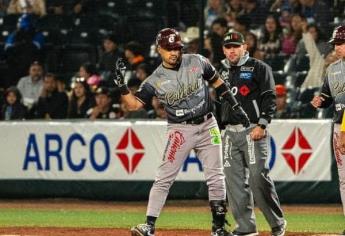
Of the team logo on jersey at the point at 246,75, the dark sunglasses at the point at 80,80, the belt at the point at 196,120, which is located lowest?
the dark sunglasses at the point at 80,80

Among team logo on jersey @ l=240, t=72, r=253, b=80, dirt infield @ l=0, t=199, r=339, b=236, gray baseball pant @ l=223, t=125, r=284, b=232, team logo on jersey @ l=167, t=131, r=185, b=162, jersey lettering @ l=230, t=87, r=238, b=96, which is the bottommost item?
dirt infield @ l=0, t=199, r=339, b=236

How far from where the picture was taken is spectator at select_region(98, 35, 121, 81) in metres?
16.9

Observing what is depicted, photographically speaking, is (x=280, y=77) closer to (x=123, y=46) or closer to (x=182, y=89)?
(x=123, y=46)

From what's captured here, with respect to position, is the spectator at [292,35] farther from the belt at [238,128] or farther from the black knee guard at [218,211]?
the black knee guard at [218,211]

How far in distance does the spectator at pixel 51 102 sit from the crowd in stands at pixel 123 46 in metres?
0.02

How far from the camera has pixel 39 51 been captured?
17.7m

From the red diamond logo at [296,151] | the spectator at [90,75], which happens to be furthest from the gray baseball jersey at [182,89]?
the spectator at [90,75]

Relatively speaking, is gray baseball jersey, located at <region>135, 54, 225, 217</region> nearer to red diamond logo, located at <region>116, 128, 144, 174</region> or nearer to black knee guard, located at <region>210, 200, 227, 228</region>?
black knee guard, located at <region>210, 200, 227, 228</region>

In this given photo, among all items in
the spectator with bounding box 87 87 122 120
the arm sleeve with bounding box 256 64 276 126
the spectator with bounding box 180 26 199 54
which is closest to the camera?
the arm sleeve with bounding box 256 64 276 126

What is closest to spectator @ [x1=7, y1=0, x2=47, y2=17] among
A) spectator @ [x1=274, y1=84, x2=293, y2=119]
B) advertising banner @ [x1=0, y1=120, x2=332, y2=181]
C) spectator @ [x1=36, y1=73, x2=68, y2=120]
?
spectator @ [x1=36, y1=73, x2=68, y2=120]

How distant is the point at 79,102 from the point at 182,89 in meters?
7.37

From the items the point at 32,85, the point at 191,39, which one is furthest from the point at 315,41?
the point at 32,85

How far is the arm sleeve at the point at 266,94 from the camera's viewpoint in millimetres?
9258

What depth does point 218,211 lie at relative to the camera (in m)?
9.02
